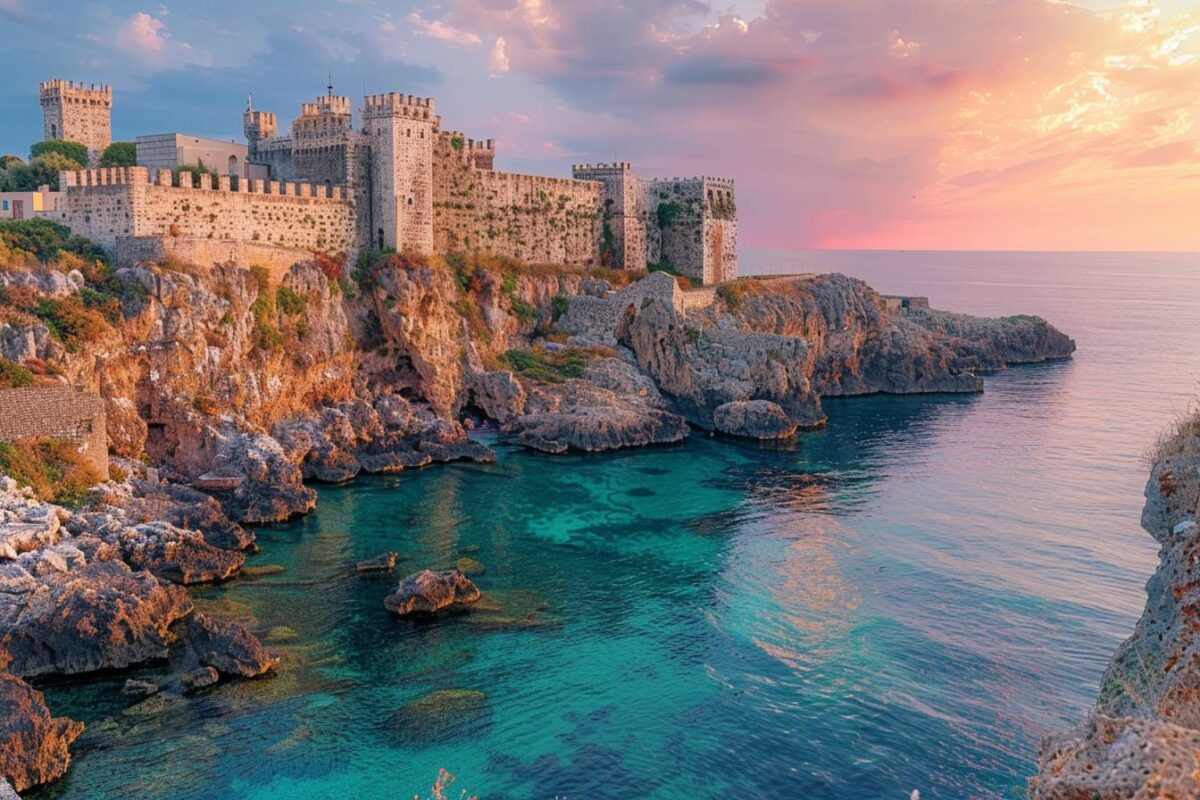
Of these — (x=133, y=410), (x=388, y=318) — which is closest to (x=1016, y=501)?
(x=388, y=318)

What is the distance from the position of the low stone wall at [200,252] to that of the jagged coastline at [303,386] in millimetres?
558

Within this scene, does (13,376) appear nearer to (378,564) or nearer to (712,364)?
(378,564)

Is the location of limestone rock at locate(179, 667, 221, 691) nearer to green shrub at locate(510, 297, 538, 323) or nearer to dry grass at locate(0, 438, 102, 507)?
dry grass at locate(0, 438, 102, 507)

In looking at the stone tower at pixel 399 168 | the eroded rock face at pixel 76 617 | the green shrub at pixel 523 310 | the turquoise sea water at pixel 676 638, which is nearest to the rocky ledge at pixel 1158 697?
the turquoise sea water at pixel 676 638

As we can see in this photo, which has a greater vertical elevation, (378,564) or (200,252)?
(200,252)

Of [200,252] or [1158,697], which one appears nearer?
[1158,697]

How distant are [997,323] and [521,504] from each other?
220 feet

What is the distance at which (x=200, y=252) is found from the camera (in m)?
42.6

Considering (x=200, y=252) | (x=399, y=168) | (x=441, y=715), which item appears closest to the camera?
(x=441, y=715)

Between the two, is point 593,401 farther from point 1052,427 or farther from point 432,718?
point 432,718

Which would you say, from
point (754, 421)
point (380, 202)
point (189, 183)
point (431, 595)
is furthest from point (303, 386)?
point (754, 421)

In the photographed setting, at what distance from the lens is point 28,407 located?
31.8 m

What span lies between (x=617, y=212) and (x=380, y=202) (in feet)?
70.4

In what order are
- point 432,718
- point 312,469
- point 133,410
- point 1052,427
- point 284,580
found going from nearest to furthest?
point 432,718, point 284,580, point 133,410, point 312,469, point 1052,427
